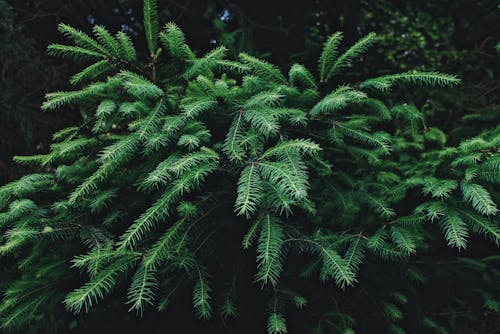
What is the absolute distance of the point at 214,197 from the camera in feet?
6.15

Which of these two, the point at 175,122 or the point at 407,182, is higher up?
the point at 175,122

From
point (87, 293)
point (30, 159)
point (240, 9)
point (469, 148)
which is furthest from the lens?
point (240, 9)

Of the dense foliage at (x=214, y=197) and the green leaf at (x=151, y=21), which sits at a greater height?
the green leaf at (x=151, y=21)

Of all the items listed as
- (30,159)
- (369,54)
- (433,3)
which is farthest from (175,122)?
(433,3)

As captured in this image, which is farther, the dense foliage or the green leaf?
the green leaf

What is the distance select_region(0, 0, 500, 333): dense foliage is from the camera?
1.67 meters

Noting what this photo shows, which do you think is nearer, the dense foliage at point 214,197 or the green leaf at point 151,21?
the dense foliage at point 214,197

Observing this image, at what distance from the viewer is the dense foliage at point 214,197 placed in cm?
167

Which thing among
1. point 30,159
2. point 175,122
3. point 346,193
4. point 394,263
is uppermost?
point 175,122

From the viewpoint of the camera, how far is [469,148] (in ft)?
6.66

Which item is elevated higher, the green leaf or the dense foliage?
the green leaf

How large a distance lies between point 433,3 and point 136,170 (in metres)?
4.64

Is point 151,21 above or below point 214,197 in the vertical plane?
above

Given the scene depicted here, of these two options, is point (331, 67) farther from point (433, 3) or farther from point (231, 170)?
point (433, 3)
